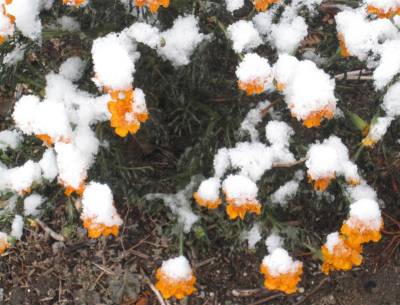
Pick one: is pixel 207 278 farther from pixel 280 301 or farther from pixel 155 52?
pixel 155 52

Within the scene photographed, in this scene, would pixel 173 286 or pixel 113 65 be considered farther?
pixel 173 286

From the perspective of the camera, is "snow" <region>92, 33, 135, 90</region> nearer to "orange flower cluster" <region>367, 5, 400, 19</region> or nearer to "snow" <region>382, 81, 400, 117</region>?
"orange flower cluster" <region>367, 5, 400, 19</region>

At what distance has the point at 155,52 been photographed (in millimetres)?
2395

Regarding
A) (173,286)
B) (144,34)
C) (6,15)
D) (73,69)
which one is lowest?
(173,286)

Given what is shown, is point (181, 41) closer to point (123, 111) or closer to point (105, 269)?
point (123, 111)

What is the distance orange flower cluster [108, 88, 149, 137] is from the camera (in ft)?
6.41

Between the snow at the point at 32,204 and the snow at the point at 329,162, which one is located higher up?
the snow at the point at 329,162

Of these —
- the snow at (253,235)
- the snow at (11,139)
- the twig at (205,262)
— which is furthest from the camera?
the twig at (205,262)

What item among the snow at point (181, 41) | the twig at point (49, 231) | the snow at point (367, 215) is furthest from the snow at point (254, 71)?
the twig at point (49, 231)

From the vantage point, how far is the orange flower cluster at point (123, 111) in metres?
1.95

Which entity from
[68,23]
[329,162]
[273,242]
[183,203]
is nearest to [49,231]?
[183,203]

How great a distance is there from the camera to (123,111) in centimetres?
197

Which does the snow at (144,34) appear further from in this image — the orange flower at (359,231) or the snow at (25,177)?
the orange flower at (359,231)

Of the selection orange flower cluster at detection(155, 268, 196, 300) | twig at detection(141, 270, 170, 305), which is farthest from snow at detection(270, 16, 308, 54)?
twig at detection(141, 270, 170, 305)
